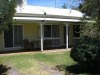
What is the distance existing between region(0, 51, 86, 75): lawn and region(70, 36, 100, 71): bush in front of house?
1.44 meters

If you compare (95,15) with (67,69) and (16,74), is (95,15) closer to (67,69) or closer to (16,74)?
(67,69)

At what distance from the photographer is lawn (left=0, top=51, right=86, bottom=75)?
14.4 meters

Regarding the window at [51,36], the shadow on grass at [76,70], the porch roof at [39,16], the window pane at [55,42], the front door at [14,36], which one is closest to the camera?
the shadow on grass at [76,70]

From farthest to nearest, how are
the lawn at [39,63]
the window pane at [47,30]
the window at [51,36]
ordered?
the window pane at [47,30]
the window at [51,36]
the lawn at [39,63]

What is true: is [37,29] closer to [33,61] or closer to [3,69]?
[33,61]

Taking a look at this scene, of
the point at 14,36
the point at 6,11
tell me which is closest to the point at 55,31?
the point at 14,36

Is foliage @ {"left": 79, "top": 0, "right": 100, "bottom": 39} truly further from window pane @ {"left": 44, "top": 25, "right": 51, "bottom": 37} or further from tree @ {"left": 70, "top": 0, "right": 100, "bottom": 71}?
window pane @ {"left": 44, "top": 25, "right": 51, "bottom": 37}

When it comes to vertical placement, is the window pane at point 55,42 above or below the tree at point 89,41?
below

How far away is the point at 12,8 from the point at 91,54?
4852 millimetres

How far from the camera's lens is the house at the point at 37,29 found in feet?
68.6

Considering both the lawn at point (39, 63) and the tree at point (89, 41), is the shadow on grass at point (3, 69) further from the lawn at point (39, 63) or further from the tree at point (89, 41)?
the tree at point (89, 41)

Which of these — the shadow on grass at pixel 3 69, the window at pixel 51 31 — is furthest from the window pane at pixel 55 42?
the shadow on grass at pixel 3 69

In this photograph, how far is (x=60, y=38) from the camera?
25531 millimetres

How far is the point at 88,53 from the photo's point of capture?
44.0ft
